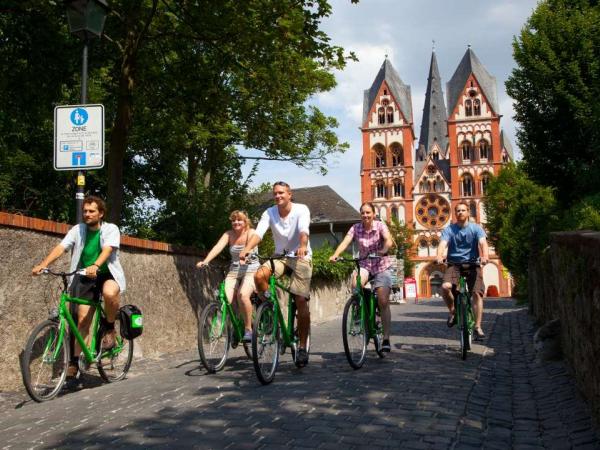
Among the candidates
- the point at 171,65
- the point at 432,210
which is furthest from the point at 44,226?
the point at 432,210

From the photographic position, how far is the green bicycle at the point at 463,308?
24.7 ft

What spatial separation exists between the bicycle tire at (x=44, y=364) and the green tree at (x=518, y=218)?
41.2ft

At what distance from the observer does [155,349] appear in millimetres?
9320

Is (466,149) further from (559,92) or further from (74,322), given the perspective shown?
(74,322)

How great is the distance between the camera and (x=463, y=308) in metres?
7.55

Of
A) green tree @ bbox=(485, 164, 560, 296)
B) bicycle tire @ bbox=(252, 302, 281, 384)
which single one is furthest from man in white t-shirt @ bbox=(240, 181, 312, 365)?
green tree @ bbox=(485, 164, 560, 296)

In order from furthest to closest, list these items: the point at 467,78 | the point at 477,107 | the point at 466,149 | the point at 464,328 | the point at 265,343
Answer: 1. the point at 467,78
2. the point at 477,107
3. the point at 466,149
4. the point at 464,328
5. the point at 265,343

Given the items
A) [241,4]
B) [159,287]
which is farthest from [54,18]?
[159,287]

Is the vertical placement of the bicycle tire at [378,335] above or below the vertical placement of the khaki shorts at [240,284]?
below

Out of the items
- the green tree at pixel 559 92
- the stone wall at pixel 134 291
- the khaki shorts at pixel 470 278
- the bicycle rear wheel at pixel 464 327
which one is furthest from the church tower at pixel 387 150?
the bicycle rear wheel at pixel 464 327

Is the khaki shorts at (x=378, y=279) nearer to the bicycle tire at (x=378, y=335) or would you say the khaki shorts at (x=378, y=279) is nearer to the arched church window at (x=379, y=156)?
the bicycle tire at (x=378, y=335)

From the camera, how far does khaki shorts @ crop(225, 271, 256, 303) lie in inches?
270

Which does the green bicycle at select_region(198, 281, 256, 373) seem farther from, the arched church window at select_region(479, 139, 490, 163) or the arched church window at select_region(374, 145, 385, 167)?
the arched church window at select_region(374, 145, 385, 167)

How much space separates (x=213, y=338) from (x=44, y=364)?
1.81m
